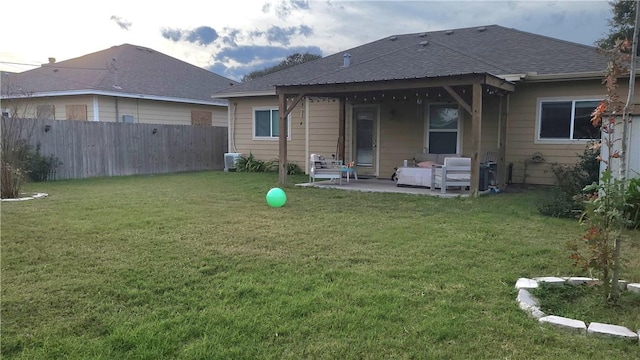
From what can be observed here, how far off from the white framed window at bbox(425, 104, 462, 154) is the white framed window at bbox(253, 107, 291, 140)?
14.6 ft

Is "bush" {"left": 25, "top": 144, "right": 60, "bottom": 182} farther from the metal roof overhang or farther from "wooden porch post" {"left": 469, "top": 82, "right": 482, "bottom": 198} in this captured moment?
"wooden porch post" {"left": 469, "top": 82, "right": 482, "bottom": 198}

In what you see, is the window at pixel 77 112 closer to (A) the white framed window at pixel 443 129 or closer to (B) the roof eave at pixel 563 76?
(A) the white framed window at pixel 443 129

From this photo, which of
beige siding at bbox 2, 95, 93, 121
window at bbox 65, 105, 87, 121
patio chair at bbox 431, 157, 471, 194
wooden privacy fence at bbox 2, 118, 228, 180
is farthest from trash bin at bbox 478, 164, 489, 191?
window at bbox 65, 105, 87, 121

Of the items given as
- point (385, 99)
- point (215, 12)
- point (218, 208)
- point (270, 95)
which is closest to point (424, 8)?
point (385, 99)

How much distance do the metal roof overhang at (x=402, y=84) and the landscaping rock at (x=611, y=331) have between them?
5.87 m

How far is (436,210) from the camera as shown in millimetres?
6977

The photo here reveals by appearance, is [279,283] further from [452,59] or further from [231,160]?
[231,160]

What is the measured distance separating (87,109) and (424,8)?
11.6 meters

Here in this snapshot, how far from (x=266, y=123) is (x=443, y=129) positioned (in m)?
5.69

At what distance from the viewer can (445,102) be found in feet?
36.3

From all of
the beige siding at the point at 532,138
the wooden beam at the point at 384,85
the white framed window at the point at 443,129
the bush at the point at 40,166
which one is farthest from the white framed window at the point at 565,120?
the bush at the point at 40,166

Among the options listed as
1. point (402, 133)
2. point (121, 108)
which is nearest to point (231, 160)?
point (121, 108)

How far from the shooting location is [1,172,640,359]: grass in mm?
2592

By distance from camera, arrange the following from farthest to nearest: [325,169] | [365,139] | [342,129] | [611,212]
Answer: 1. [365,139]
2. [342,129]
3. [325,169]
4. [611,212]
